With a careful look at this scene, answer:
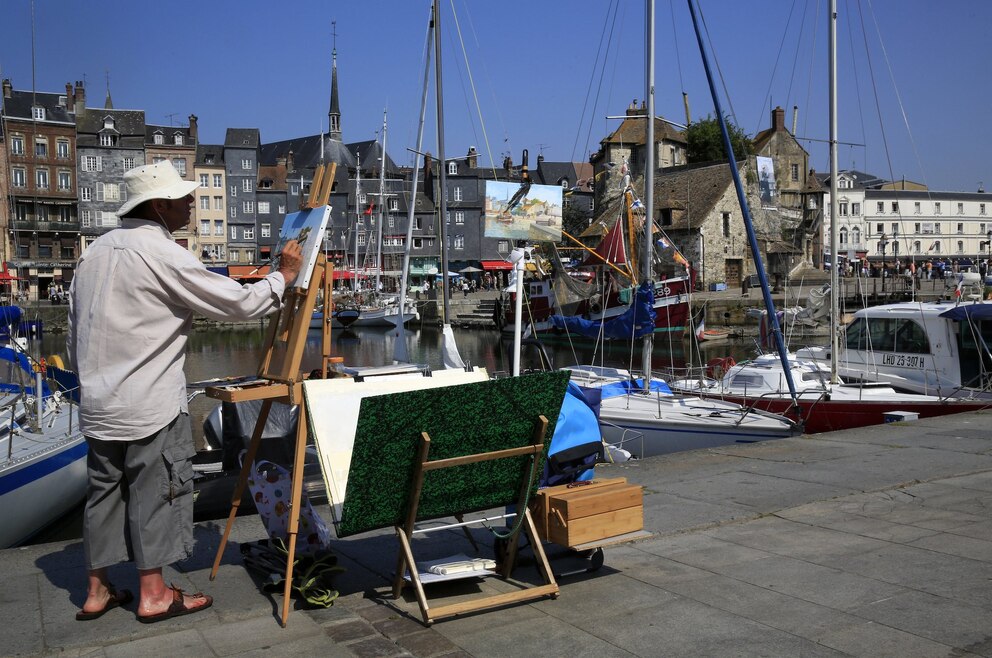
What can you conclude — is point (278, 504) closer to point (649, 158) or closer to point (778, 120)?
point (649, 158)

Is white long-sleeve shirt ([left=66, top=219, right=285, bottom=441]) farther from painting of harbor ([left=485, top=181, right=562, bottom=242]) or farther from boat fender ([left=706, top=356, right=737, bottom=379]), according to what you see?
boat fender ([left=706, top=356, right=737, bottom=379])

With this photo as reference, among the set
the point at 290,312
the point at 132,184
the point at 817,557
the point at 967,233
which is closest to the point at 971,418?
the point at 817,557

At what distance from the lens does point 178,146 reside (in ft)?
306

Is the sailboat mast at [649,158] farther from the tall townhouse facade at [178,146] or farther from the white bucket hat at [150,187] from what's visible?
the tall townhouse facade at [178,146]

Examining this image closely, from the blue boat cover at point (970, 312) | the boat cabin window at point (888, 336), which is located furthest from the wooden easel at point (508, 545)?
the boat cabin window at point (888, 336)

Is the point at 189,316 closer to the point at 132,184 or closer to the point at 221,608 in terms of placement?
the point at 132,184

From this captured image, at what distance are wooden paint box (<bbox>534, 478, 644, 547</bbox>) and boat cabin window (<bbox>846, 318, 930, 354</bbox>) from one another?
15277 millimetres

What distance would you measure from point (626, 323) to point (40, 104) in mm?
66106

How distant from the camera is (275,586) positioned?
5168 mm

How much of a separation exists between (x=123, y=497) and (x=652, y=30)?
57.1ft

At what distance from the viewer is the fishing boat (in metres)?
10.4

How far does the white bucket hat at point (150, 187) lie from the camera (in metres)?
4.86

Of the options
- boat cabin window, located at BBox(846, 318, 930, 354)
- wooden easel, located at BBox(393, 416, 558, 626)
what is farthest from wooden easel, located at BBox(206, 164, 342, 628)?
boat cabin window, located at BBox(846, 318, 930, 354)

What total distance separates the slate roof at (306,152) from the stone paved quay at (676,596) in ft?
350
